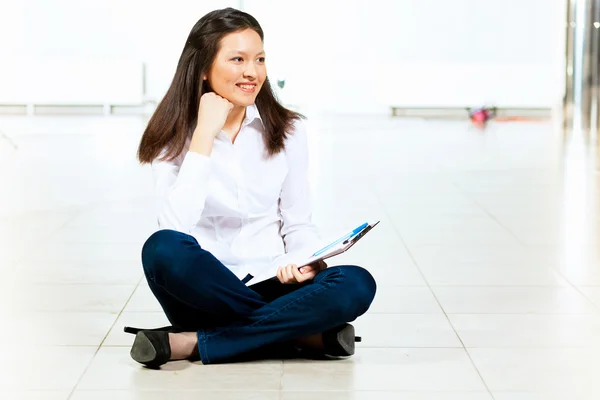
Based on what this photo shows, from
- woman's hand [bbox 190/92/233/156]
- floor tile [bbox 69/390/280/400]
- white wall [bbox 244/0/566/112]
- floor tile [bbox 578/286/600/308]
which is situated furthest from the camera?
Answer: white wall [bbox 244/0/566/112]

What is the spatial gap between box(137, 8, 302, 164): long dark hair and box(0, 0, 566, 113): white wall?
37.7 feet

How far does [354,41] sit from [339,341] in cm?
1194

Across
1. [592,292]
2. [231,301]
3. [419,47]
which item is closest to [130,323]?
[231,301]

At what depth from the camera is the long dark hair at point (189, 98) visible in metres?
2.53

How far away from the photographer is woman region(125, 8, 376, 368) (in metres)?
2.40

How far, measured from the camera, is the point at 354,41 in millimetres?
14133

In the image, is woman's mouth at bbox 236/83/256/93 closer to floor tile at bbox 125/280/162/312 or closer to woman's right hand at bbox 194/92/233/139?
woman's right hand at bbox 194/92/233/139

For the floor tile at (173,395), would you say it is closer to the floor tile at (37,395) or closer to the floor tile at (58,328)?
the floor tile at (37,395)

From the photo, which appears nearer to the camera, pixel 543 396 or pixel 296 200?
pixel 543 396

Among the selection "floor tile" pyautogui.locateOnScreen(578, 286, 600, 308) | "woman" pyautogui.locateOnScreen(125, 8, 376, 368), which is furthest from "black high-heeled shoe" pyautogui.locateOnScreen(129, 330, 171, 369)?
"floor tile" pyautogui.locateOnScreen(578, 286, 600, 308)

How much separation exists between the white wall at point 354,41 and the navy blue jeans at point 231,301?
11682 mm

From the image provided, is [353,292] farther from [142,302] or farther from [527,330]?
[142,302]

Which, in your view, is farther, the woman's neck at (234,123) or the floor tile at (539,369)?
the woman's neck at (234,123)

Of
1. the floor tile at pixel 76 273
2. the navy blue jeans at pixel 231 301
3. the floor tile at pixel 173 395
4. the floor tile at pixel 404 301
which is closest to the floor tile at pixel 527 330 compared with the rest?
the floor tile at pixel 404 301
